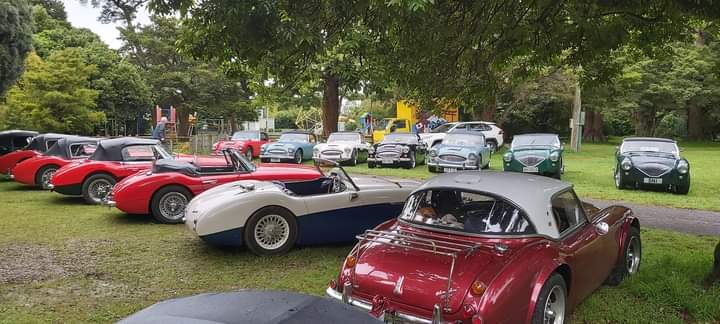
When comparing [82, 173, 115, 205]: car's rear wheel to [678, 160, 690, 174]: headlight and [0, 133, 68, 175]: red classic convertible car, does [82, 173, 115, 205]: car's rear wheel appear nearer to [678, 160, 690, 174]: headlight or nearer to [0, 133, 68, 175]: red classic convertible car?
[0, 133, 68, 175]: red classic convertible car

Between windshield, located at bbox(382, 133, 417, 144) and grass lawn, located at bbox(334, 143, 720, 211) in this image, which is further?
windshield, located at bbox(382, 133, 417, 144)

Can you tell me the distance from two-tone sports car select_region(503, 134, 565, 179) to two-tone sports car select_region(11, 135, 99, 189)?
38.5ft

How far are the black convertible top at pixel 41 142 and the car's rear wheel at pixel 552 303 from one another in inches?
546

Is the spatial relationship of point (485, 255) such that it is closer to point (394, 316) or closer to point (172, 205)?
point (394, 316)

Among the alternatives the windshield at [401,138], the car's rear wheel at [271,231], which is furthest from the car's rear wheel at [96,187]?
the windshield at [401,138]

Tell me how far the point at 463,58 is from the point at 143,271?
544cm

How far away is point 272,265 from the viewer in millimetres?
6152

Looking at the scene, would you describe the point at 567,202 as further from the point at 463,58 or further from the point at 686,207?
the point at 686,207

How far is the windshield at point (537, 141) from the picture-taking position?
1608cm

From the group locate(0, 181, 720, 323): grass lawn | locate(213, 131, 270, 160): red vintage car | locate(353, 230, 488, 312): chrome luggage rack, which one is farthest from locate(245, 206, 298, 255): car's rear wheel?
locate(213, 131, 270, 160): red vintage car

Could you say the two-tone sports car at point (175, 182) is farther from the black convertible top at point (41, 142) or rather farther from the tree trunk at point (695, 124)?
the tree trunk at point (695, 124)

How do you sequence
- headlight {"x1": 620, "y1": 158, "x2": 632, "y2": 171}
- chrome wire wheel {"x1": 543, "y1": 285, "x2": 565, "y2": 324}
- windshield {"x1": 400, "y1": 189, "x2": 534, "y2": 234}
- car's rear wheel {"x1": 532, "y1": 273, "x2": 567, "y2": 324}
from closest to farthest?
car's rear wheel {"x1": 532, "y1": 273, "x2": 567, "y2": 324}
chrome wire wheel {"x1": 543, "y1": 285, "x2": 565, "y2": 324}
windshield {"x1": 400, "y1": 189, "x2": 534, "y2": 234}
headlight {"x1": 620, "y1": 158, "x2": 632, "y2": 171}

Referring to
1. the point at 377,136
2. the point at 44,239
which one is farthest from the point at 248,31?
the point at 377,136

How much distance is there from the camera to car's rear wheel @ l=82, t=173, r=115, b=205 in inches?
418
